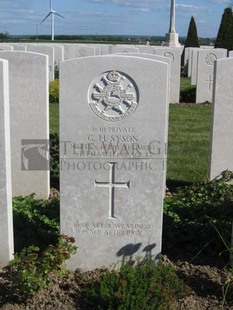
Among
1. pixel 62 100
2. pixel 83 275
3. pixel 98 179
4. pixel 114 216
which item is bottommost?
pixel 83 275

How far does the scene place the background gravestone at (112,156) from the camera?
3.88 metres

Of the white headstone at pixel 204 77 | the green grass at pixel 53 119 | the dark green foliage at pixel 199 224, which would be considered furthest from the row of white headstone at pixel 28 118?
the white headstone at pixel 204 77

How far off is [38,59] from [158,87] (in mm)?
2219

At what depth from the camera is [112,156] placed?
159 inches

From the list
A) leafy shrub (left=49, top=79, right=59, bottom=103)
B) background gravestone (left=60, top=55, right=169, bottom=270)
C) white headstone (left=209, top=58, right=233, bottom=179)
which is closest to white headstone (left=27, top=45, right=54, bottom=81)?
leafy shrub (left=49, top=79, right=59, bottom=103)

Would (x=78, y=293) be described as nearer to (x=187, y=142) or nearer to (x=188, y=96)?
(x=187, y=142)

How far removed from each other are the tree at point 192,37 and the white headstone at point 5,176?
93.2ft

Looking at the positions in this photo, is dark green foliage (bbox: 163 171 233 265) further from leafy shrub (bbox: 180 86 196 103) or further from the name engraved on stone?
leafy shrub (bbox: 180 86 196 103)

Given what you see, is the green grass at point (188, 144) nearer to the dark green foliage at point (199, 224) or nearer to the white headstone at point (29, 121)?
the dark green foliage at point (199, 224)

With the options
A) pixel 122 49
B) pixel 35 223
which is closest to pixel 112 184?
pixel 35 223

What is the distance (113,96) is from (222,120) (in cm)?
270

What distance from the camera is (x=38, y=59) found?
18.7ft

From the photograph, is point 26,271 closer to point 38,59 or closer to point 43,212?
point 43,212

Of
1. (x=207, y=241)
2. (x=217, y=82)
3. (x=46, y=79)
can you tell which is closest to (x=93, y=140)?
(x=207, y=241)
